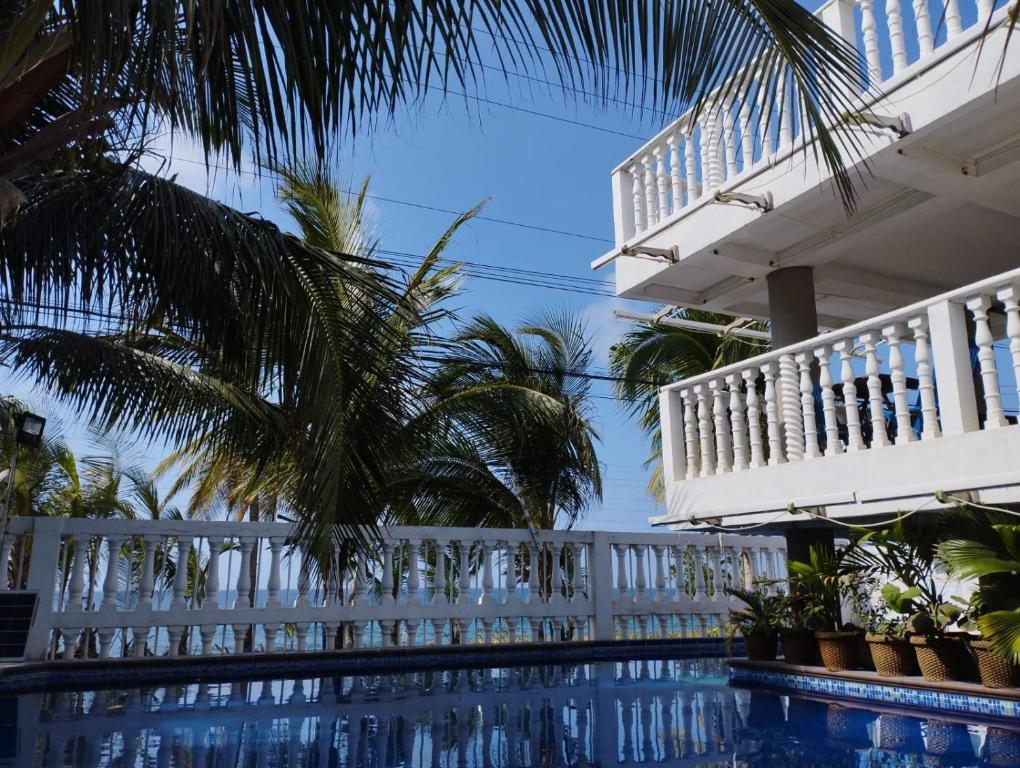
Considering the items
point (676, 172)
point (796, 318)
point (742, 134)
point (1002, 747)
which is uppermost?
point (676, 172)

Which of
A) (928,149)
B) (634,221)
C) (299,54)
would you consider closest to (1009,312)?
(928,149)

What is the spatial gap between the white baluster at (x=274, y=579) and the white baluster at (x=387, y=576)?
94 centimetres

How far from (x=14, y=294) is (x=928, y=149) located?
20.4ft

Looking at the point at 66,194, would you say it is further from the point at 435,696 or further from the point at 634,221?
the point at 634,221

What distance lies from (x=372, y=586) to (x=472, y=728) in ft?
15.4

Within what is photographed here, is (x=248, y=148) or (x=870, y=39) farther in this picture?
(x=870, y=39)

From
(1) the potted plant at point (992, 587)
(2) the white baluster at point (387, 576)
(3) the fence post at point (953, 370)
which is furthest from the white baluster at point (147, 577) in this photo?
(3) the fence post at point (953, 370)

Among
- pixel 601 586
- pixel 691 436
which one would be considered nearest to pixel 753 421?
pixel 691 436

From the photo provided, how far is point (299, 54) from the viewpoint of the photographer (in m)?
1.97

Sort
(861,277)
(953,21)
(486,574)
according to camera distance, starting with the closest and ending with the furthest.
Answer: (953,21)
(486,574)
(861,277)

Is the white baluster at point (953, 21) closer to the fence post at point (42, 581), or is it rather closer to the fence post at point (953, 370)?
the fence post at point (953, 370)

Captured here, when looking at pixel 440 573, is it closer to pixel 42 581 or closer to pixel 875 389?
pixel 42 581

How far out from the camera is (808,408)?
6.96m

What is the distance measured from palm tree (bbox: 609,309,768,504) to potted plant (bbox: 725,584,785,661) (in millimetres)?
6153
